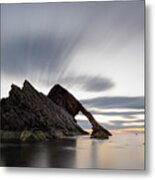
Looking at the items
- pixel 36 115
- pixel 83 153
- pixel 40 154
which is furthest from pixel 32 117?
pixel 83 153

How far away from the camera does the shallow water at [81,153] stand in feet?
6.21

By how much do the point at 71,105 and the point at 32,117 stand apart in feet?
0.56

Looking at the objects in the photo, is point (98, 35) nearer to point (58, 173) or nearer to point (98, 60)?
point (98, 60)

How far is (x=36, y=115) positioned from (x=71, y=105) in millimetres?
152

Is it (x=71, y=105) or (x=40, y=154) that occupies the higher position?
(x=71, y=105)

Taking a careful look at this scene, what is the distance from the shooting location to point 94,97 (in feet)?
6.35

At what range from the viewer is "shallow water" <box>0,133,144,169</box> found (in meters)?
1.89

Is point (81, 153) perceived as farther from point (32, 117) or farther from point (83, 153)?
point (32, 117)

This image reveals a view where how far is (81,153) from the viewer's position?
1933 millimetres

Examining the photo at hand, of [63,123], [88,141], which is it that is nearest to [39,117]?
[63,123]

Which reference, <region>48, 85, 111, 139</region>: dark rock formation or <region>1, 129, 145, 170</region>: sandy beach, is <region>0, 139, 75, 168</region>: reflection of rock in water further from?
<region>48, 85, 111, 139</region>: dark rock formation

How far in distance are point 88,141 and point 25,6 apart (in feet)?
2.00

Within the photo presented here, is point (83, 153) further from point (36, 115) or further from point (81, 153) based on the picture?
point (36, 115)

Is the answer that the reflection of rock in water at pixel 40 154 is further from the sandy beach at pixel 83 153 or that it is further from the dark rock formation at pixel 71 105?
the dark rock formation at pixel 71 105
